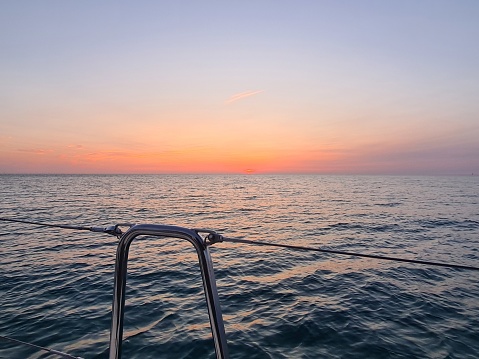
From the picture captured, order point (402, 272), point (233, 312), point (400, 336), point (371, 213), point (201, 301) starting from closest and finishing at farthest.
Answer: point (400, 336)
point (233, 312)
point (201, 301)
point (402, 272)
point (371, 213)

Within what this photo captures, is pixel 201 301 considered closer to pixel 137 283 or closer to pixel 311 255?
pixel 137 283

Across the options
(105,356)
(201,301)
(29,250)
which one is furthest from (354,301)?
(29,250)

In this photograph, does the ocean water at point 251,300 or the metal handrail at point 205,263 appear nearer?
the metal handrail at point 205,263

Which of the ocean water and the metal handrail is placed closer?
the metal handrail

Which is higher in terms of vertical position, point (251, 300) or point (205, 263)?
point (205, 263)

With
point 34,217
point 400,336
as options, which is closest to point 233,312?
point 400,336

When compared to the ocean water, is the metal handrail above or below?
above

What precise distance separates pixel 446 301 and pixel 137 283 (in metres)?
9.78

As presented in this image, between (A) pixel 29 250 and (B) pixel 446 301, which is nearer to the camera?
(B) pixel 446 301

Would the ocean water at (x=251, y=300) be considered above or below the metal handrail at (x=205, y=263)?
below

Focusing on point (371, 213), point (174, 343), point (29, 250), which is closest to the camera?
point (174, 343)

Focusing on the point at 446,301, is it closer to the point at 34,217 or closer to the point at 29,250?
the point at 29,250

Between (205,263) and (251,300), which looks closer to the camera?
(205,263)

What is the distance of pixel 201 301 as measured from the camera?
886cm
